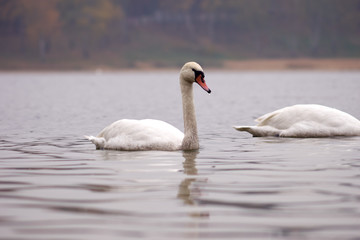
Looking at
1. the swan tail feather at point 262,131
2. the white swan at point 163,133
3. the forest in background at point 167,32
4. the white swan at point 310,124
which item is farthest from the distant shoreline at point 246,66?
the white swan at point 163,133

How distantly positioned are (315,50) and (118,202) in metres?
102

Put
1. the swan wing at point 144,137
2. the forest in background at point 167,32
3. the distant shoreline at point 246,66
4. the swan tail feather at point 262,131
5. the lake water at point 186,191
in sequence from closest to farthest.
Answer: the lake water at point 186,191, the swan wing at point 144,137, the swan tail feather at point 262,131, the distant shoreline at point 246,66, the forest in background at point 167,32

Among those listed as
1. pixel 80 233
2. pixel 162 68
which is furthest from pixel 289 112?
pixel 162 68

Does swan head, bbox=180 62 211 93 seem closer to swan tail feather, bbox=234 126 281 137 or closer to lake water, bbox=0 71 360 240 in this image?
lake water, bbox=0 71 360 240

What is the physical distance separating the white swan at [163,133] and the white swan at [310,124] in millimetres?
2762

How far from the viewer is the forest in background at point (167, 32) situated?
323ft

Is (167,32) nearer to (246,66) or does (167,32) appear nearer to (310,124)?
(246,66)

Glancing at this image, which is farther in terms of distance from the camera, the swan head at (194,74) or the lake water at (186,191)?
the swan head at (194,74)

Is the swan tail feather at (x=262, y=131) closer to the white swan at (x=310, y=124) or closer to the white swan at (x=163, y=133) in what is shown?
the white swan at (x=310, y=124)

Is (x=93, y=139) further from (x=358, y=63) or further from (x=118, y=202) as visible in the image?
(x=358, y=63)

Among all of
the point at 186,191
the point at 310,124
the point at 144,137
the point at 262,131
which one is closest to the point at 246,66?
the point at 262,131

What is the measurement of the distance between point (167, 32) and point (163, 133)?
334 ft

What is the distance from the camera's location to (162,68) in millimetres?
92875

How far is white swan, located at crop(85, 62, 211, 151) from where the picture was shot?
1192 centimetres
